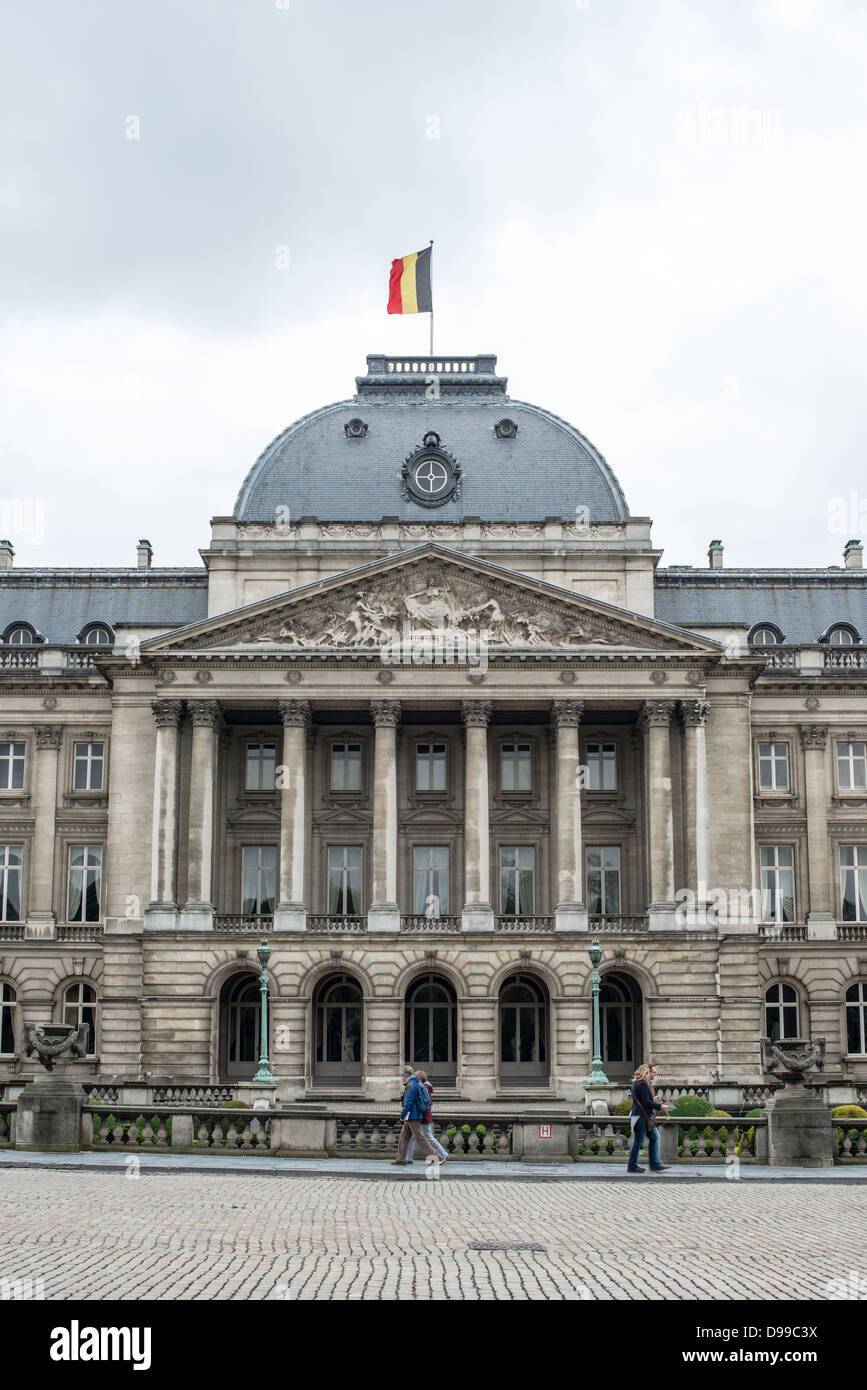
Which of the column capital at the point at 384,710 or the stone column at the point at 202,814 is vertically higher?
the column capital at the point at 384,710

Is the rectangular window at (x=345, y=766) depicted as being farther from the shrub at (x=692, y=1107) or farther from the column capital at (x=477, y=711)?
the shrub at (x=692, y=1107)

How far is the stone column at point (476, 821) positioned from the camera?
195 ft

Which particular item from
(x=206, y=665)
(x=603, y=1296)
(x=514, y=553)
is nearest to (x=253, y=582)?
(x=206, y=665)

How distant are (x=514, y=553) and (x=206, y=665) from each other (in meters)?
13.1

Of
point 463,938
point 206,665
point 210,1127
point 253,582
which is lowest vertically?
point 210,1127

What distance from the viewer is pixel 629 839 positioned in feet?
211

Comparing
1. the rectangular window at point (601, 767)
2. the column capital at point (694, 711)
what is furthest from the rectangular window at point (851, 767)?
the rectangular window at point (601, 767)

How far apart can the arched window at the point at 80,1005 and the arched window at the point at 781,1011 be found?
26944 mm

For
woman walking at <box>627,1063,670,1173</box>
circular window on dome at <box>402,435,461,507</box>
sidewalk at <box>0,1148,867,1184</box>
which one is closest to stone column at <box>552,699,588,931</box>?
circular window on dome at <box>402,435,461,507</box>

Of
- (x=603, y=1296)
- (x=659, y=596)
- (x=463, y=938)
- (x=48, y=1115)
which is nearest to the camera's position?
(x=603, y=1296)

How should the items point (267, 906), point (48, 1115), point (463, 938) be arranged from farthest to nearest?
point (267, 906)
point (463, 938)
point (48, 1115)

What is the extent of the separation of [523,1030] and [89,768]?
67.6 ft
